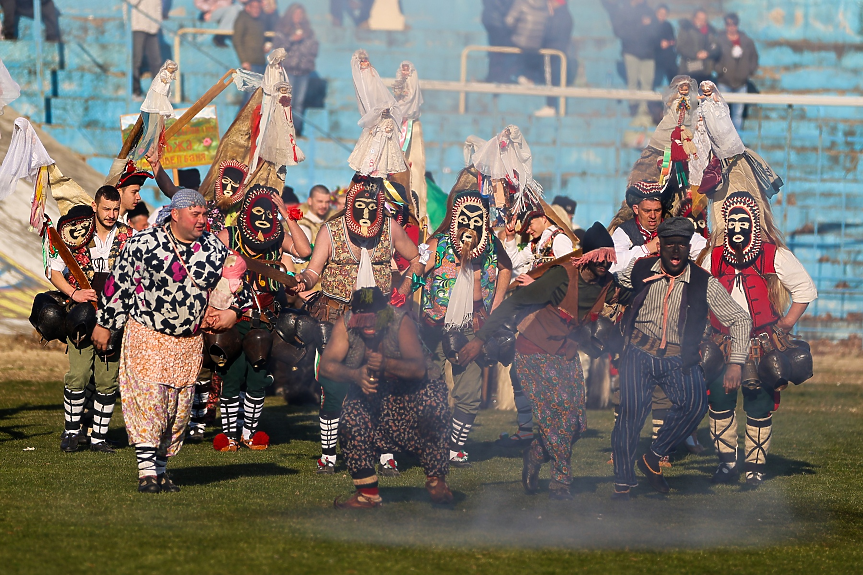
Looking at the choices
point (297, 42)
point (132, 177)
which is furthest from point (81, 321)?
point (297, 42)

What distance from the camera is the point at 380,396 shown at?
Result: 6.56 meters

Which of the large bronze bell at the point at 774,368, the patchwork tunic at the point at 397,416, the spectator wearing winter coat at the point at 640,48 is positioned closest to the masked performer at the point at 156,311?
the patchwork tunic at the point at 397,416

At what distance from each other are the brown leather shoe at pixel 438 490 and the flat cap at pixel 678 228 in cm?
219

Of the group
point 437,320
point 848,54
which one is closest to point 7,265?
point 437,320

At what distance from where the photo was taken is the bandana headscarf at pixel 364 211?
8219 millimetres

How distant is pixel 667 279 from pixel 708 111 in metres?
2.10

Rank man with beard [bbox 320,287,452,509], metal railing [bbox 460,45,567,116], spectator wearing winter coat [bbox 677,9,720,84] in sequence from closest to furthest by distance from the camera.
A: man with beard [bbox 320,287,452,509] → spectator wearing winter coat [bbox 677,9,720,84] → metal railing [bbox 460,45,567,116]

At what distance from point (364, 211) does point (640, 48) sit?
38.6ft

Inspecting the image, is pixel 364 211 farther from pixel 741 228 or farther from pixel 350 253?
pixel 741 228

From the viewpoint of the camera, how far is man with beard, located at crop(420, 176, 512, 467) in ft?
27.7

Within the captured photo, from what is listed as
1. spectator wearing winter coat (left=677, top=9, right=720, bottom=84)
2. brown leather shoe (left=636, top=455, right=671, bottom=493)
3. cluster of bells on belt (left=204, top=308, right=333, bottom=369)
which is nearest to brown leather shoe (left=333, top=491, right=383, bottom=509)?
brown leather shoe (left=636, top=455, right=671, bottom=493)

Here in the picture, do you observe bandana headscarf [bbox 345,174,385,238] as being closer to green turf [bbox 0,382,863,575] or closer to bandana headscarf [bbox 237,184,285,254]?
bandana headscarf [bbox 237,184,285,254]

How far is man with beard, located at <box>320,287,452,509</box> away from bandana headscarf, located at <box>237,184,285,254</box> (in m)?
2.33

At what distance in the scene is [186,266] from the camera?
6.77 m
